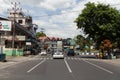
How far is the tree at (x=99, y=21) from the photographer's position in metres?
70.2

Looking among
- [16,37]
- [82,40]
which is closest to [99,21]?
[16,37]

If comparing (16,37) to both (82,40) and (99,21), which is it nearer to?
(99,21)

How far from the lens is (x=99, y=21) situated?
70.7 m

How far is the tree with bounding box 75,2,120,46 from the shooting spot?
70.2 m

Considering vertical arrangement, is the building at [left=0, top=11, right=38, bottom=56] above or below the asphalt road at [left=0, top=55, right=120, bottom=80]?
above

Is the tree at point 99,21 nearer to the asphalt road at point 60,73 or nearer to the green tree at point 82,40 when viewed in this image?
the green tree at point 82,40

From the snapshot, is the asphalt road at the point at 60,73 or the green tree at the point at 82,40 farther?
the green tree at the point at 82,40

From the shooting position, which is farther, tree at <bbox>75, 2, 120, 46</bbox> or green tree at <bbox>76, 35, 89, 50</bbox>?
green tree at <bbox>76, 35, 89, 50</bbox>

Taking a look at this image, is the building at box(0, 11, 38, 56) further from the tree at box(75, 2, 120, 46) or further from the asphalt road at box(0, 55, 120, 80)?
the asphalt road at box(0, 55, 120, 80)

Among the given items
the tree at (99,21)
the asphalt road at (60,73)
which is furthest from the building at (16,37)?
the asphalt road at (60,73)

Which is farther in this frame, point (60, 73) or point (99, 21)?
point (99, 21)

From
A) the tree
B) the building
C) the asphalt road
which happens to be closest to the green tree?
the tree

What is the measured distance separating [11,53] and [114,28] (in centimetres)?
2537

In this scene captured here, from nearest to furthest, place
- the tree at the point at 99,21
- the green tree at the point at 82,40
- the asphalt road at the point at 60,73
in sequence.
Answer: the asphalt road at the point at 60,73
the tree at the point at 99,21
the green tree at the point at 82,40
